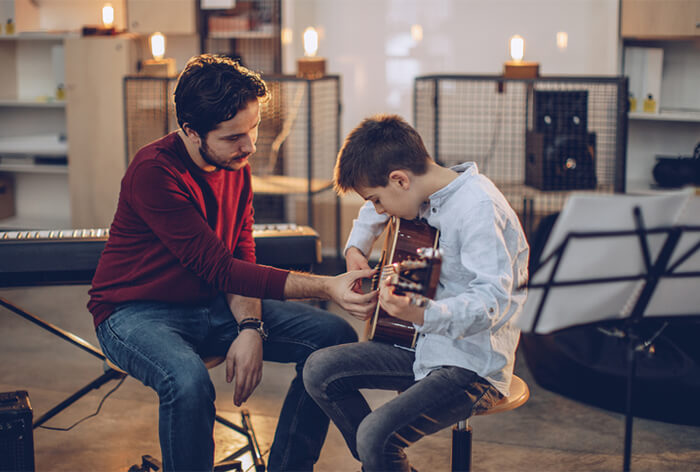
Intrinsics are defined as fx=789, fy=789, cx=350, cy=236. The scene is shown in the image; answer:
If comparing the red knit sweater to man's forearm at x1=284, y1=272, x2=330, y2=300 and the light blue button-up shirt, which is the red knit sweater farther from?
the light blue button-up shirt

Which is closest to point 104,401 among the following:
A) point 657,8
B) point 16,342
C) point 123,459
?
point 123,459

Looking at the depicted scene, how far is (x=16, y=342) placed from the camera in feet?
10.7

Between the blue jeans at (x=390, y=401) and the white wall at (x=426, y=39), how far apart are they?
2757 millimetres

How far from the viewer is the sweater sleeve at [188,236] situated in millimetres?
1838

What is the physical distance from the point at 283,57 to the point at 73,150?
4.36 feet

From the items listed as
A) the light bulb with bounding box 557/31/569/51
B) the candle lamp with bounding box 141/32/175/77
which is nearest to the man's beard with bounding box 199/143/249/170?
the candle lamp with bounding box 141/32/175/77

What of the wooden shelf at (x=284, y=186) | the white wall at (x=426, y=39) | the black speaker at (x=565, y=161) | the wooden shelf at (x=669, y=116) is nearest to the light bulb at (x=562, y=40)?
the white wall at (x=426, y=39)

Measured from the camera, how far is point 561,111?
3.02 metres

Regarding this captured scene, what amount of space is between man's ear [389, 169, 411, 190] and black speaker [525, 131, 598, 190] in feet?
4.77

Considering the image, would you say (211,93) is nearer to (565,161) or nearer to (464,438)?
(464,438)

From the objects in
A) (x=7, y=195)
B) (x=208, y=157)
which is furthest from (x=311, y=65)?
(x=7, y=195)

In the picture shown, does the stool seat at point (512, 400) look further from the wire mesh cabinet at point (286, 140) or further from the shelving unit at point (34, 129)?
the shelving unit at point (34, 129)

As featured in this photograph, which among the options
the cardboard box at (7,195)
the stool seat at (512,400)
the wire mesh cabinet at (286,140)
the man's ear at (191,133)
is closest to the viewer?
the stool seat at (512,400)

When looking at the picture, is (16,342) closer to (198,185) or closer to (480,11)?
(198,185)
